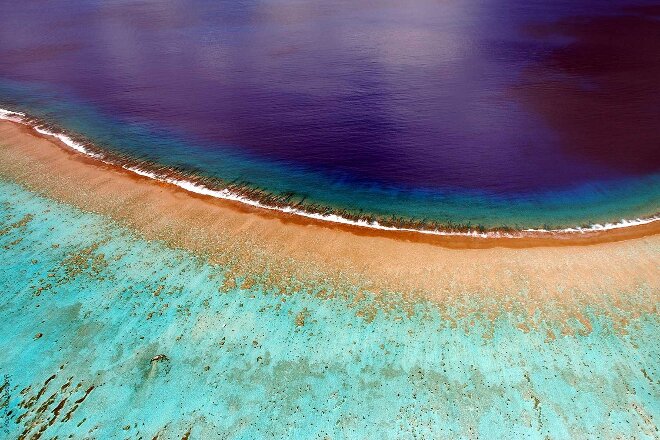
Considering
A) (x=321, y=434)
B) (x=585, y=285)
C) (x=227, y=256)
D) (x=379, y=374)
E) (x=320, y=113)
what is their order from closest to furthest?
(x=321, y=434), (x=379, y=374), (x=585, y=285), (x=227, y=256), (x=320, y=113)

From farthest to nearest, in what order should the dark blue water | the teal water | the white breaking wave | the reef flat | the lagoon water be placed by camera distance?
the dark blue water < the teal water < the white breaking wave < the lagoon water < the reef flat

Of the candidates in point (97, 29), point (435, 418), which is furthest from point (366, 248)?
point (97, 29)

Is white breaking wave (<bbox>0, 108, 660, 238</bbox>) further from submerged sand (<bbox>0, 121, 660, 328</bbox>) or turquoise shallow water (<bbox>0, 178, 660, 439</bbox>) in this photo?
turquoise shallow water (<bbox>0, 178, 660, 439</bbox>)

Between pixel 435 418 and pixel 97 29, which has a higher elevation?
pixel 97 29

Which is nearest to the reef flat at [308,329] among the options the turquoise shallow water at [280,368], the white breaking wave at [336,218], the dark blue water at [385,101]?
the turquoise shallow water at [280,368]

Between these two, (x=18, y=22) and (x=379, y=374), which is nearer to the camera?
(x=379, y=374)

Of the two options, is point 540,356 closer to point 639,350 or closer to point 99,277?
point 639,350

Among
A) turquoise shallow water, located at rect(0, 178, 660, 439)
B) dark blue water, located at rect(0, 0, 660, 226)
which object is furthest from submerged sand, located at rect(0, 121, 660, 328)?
dark blue water, located at rect(0, 0, 660, 226)
